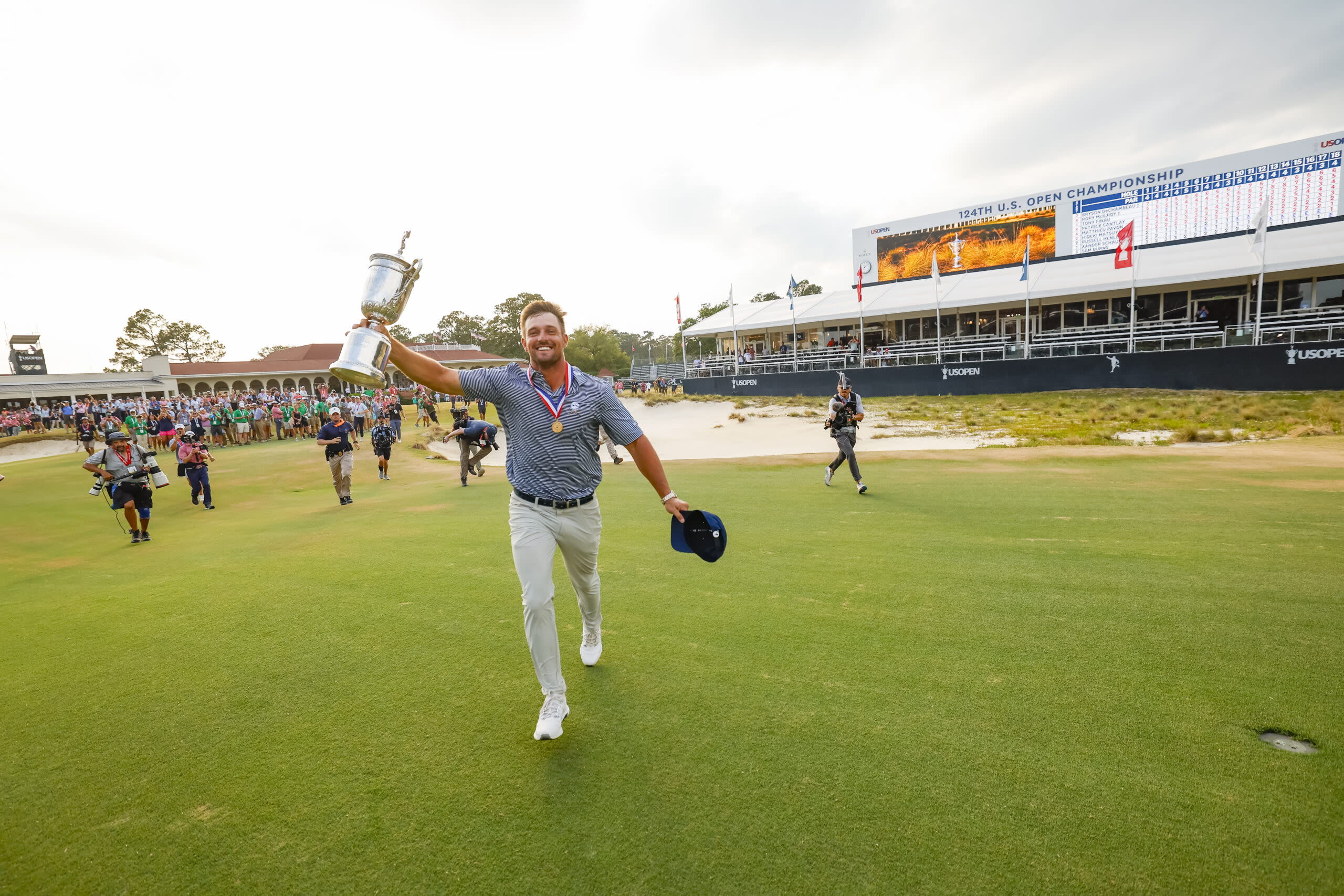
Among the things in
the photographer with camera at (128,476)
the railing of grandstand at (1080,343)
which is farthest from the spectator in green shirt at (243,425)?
the railing of grandstand at (1080,343)

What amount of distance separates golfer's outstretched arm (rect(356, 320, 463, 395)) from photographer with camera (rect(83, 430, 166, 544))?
9930 millimetres

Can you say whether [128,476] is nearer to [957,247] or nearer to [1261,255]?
[1261,255]

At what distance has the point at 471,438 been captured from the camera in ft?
48.9

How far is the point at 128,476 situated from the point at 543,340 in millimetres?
10811

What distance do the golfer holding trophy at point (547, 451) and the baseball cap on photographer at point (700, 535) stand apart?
0.16 metres

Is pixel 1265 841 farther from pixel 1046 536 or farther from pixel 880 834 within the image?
pixel 1046 536

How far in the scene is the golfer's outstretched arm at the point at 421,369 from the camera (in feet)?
11.9

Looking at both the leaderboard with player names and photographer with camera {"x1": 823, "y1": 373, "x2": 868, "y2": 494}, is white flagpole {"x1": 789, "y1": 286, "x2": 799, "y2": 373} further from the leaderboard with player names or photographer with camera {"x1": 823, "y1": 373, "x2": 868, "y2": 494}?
photographer with camera {"x1": 823, "y1": 373, "x2": 868, "y2": 494}

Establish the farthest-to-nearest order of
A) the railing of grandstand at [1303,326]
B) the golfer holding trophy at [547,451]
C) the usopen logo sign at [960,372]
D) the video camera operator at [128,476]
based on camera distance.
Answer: the usopen logo sign at [960,372]
the railing of grandstand at [1303,326]
the video camera operator at [128,476]
the golfer holding trophy at [547,451]

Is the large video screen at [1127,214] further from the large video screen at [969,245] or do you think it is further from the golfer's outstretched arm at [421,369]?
the golfer's outstretched arm at [421,369]

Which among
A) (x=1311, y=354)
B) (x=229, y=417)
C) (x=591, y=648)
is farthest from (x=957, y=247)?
(x=229, y=417)

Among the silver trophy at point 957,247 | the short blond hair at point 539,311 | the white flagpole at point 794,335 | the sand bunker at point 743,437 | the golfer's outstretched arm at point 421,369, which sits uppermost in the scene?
the silver trophy at point 957,247

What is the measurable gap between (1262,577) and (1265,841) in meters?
4.05

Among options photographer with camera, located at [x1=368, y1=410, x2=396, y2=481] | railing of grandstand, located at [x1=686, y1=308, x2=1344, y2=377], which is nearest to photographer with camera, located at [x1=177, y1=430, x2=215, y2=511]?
photographer with camera, located at [x1=368, y1=410, x2=396, y2=481]
